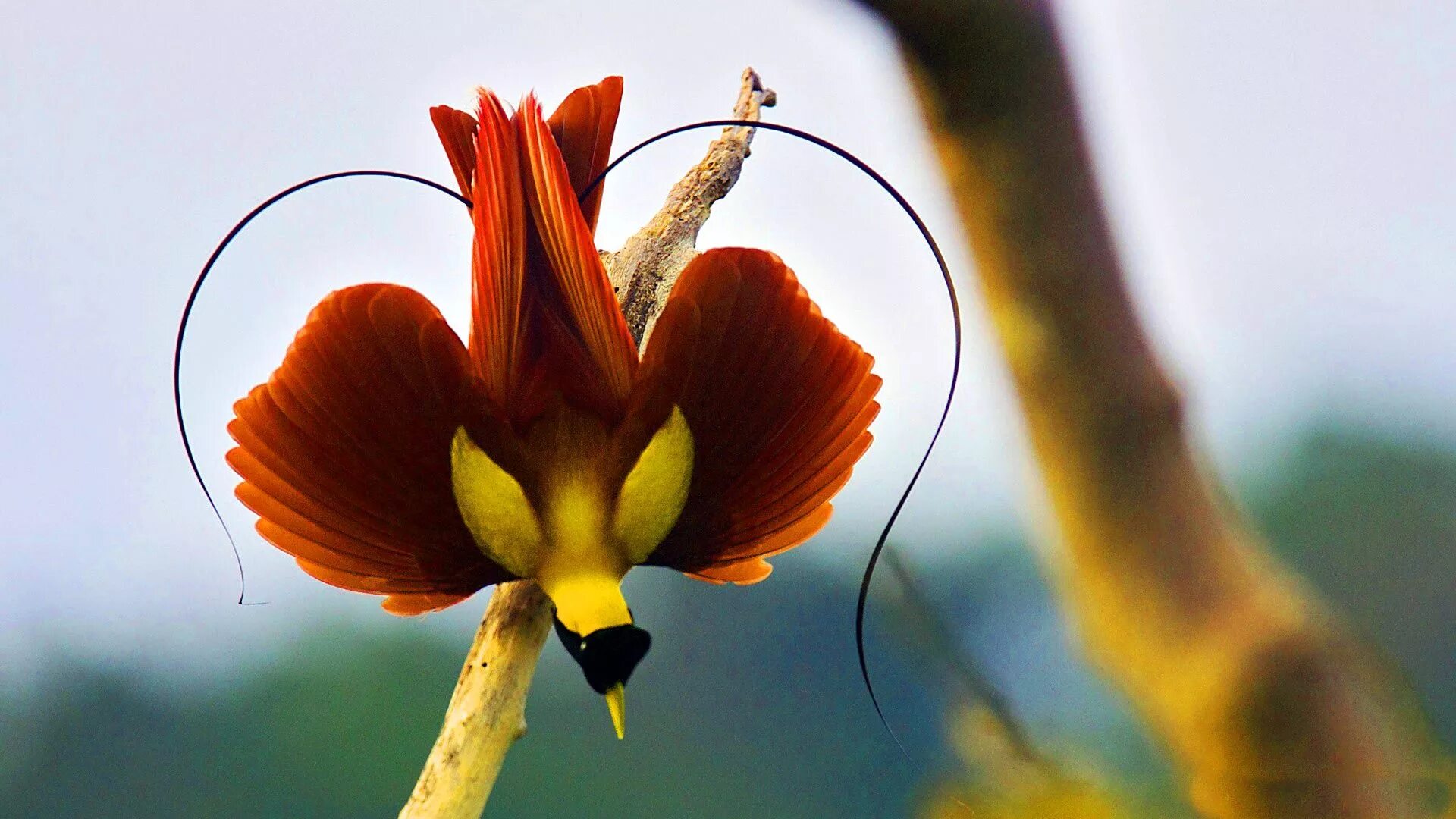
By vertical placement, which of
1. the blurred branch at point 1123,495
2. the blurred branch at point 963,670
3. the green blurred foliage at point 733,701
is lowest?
the green blurred foliage at point 733,701

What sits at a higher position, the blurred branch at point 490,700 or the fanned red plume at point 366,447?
the fanned red plume at point 366,447

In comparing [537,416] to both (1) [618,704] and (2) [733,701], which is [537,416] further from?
(2) [733,701]

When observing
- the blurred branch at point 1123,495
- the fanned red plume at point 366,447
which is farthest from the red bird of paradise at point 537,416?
the blurred branch at point 1123,495

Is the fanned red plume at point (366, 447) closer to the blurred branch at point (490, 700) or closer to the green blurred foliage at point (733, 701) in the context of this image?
the blurred branch at point (490, 700)

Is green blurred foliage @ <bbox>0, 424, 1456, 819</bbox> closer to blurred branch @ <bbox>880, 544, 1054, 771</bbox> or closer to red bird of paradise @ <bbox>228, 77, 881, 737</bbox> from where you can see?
blurred branch @ <bbox>880, 544, 1054, 771</bbox>

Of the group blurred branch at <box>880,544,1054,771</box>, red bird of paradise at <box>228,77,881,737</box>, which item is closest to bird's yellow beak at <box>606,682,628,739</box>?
red bird of paradise at <box>228,77,881,737</box>

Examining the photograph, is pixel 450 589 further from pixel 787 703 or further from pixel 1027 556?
pixel 787 703

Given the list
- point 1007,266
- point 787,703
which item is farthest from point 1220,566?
point 787,703

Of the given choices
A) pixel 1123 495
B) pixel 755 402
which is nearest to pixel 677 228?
pixel 755 402
